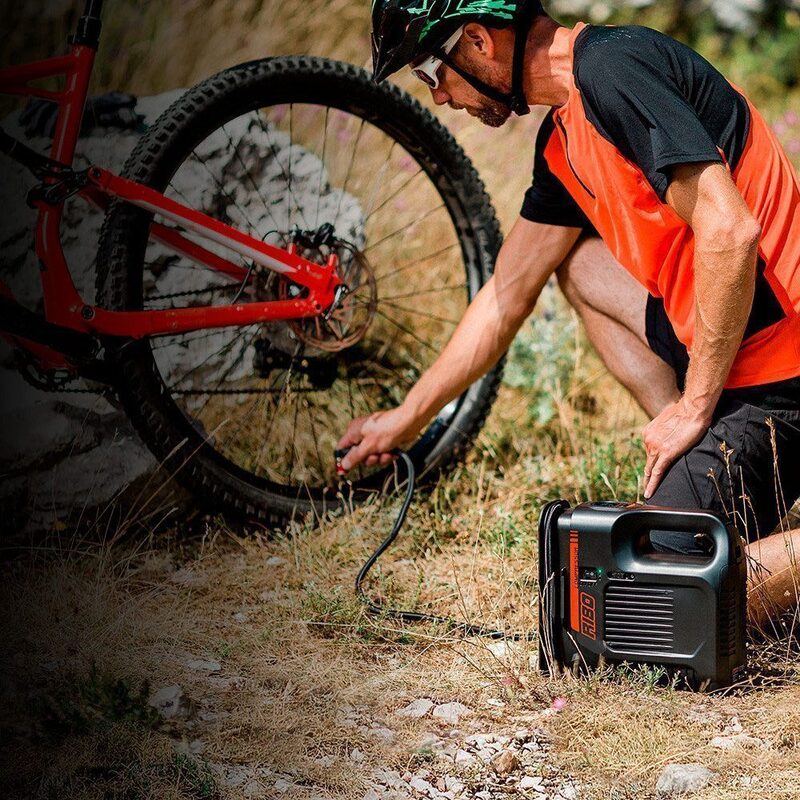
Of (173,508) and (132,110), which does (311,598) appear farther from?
(132,110)

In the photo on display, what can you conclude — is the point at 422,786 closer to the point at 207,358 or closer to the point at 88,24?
the point at 207,358

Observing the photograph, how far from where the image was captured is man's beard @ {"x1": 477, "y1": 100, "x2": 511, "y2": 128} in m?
2.57

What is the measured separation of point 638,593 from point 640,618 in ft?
0.18

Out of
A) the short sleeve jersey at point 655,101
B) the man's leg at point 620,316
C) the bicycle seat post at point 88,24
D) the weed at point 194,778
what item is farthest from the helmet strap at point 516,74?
the weed at point 194,778

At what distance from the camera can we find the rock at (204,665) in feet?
8.28

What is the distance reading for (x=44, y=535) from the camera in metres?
3.08

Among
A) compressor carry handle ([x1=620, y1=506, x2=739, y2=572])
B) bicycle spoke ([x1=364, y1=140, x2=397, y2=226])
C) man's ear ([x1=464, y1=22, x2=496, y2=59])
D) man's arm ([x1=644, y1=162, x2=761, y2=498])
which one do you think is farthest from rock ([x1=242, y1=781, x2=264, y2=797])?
bicycle spoke ([x1=364, y1=140, x2=397, y2=226])

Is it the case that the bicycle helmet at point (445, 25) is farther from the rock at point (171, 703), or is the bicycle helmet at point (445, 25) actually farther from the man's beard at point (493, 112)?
the rock at point (171, 703)

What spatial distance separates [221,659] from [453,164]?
169 cm

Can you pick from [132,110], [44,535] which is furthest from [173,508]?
[132,110]

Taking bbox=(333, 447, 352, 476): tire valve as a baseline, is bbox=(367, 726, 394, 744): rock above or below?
below

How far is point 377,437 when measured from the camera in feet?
10.2

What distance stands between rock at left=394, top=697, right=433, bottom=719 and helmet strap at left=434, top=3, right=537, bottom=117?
1.34m

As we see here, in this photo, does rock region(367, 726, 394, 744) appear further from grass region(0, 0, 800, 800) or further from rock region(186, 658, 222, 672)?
rock region(186, 658, 222, 672)
